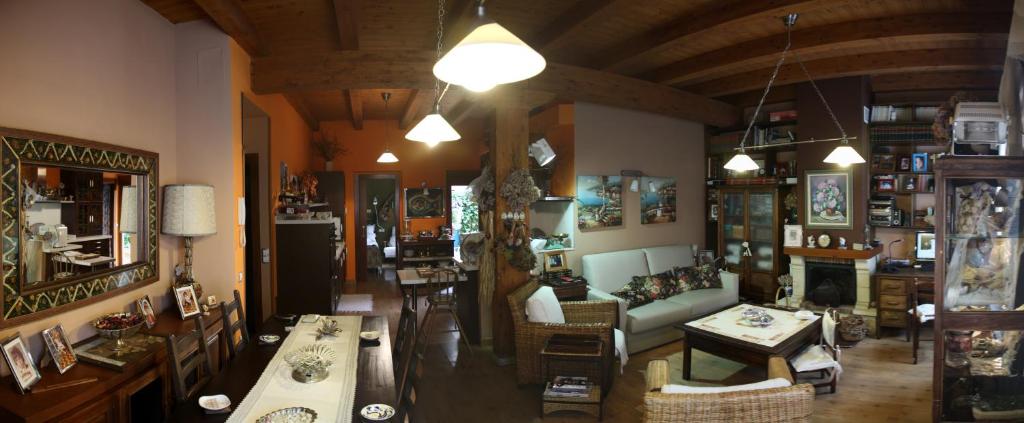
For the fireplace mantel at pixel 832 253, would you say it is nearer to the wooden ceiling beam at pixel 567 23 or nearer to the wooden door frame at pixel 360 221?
the wooden ceiling beam at pixel 567 23

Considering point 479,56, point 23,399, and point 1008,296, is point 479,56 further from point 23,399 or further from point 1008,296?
point 1008,296

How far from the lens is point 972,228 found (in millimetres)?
3023

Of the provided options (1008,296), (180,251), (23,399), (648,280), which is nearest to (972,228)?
(1008,296)

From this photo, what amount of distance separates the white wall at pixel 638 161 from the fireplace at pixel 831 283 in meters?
1.59

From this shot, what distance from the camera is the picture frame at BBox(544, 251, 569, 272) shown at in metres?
5.41

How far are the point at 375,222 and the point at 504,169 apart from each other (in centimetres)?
731

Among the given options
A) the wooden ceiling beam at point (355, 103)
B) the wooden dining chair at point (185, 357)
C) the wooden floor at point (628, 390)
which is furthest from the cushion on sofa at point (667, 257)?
the wooden dining chair at point (185, 357)

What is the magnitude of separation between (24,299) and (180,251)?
1.44 meters

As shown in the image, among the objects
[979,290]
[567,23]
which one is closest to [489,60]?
[567,23]

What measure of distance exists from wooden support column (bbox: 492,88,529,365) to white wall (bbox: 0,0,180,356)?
2.61 metres

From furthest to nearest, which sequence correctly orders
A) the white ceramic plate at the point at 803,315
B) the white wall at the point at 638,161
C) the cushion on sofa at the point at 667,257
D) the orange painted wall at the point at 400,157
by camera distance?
the orange painted wall at the point at 400,157, the cushion on sofa at the point at 667,257, the white wall at the point at 638,161, the white ceramic plate at the point at 803,315

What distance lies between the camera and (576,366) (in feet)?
13.4

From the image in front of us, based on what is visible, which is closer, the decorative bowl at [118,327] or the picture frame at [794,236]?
the decorative bowl at [118,327]

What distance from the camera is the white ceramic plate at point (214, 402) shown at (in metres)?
2.15
